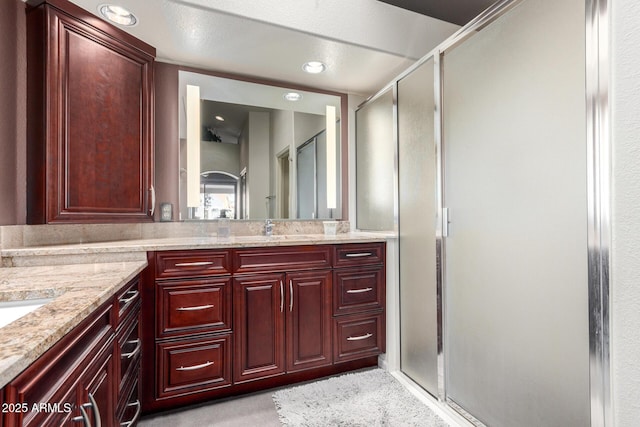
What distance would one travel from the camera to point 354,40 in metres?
1.99

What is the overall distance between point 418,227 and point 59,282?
6.01ft

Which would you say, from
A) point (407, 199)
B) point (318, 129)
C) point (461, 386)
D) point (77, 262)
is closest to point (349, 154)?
point (318, 129)

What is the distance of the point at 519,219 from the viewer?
1332 mm

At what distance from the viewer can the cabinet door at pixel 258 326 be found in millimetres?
1845

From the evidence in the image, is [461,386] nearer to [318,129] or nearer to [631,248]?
[631,248]

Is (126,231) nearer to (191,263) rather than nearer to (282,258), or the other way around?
(191,263)

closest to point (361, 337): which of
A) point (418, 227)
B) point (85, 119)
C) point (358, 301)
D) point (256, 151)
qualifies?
point (358, 301)

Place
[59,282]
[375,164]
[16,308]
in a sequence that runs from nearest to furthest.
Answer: [16,308], [59,282], [375,164]

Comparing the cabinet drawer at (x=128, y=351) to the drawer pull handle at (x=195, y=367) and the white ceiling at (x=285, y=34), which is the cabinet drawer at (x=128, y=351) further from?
the white ceiling at (x=285, y=34)

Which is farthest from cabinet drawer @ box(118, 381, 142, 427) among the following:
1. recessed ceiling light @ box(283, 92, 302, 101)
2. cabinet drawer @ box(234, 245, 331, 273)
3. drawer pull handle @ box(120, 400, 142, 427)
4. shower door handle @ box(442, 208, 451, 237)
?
recessed ceiling light @ box(283, 92, 302, 101)

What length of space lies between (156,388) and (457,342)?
1.67m

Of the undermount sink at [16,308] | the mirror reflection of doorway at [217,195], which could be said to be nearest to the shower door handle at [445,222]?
the mirror reflection of doorway at [217,195]

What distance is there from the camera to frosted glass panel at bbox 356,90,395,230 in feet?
7.77

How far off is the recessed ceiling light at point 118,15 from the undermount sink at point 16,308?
1549 millimetres
